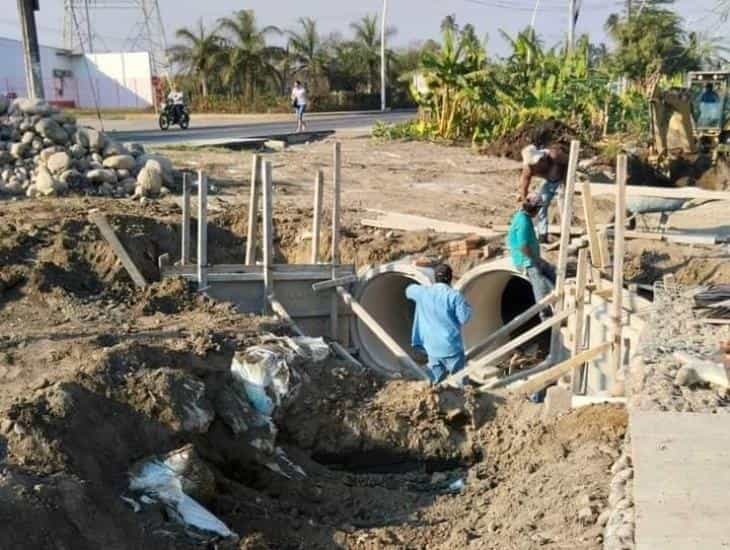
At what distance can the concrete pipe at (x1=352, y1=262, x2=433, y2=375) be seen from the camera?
10.8 metres

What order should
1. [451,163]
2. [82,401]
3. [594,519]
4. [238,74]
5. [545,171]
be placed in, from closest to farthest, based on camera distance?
[594,519]
[82,401]
[545,171]
[451,163]
[238,74]

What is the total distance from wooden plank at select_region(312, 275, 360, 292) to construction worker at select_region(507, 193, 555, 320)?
191 cm

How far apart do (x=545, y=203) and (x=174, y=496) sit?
266 inches

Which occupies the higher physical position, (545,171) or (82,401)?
(545,171)

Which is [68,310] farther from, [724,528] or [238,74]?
[238,74]

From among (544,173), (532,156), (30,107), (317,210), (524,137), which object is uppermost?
(30,107)

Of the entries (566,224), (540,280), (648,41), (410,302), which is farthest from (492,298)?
(648,41)

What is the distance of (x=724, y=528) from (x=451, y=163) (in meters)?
16.8

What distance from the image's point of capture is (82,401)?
6539 mm

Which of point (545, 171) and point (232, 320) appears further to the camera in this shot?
point (545, 171)

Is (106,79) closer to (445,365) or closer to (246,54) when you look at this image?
(246,54)

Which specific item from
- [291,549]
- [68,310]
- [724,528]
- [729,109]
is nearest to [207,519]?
[291,549]

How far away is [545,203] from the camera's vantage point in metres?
11.4

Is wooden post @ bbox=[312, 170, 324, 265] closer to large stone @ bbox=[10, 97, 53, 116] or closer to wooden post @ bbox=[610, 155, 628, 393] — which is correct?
wooden post @ bbox=[610, 155, 628, 393]
